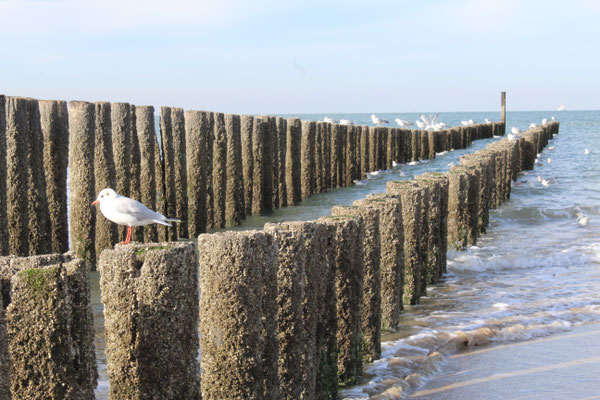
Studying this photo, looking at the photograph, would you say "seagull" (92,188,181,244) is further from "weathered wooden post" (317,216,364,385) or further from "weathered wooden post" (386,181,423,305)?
"weathered wooden post" (386,181,423,305)

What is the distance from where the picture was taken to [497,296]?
827 cm

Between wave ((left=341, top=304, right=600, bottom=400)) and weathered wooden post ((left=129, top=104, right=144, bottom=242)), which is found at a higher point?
weathered wooden post ((left=129, top=104, right=144, bottom=242))

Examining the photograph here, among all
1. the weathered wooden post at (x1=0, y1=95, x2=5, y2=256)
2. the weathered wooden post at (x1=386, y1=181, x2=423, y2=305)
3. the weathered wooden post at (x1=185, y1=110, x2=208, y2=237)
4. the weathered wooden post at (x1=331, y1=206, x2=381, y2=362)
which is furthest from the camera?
the weathered wooden post at (x1=185, y1=110, x2=208, y2=237)

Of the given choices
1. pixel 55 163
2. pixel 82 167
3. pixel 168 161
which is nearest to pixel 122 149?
pixel 82 167

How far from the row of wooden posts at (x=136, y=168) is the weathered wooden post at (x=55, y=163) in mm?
12

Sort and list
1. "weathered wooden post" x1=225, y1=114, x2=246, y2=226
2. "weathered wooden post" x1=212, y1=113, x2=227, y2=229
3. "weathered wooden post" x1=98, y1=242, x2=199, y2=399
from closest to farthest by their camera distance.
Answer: "weathered wooden post" x1=98, y1=242, x2=199, y2=399
"weathered wooden post" x1=212, y1=113, x2=227, y2=229
"weathered wooden post" x1=225, y1=114, x2=246, y2=226

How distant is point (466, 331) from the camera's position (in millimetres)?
6695

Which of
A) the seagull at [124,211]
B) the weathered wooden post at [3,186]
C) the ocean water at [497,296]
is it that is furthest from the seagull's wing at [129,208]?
the weathered wooden post at [3,186]

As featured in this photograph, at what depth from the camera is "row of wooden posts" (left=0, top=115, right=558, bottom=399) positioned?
315 cm

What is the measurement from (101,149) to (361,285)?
4841 mm

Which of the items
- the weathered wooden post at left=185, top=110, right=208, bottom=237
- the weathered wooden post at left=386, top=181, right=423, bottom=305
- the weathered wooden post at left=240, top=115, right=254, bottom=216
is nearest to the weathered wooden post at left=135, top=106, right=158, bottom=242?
the weathered wooden post at left=185, top=110, right=208, bottom=237

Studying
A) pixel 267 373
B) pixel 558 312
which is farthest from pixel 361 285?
pixel 558 312

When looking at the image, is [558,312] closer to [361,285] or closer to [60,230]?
[361,285]

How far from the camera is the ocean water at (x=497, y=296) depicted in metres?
5.81
